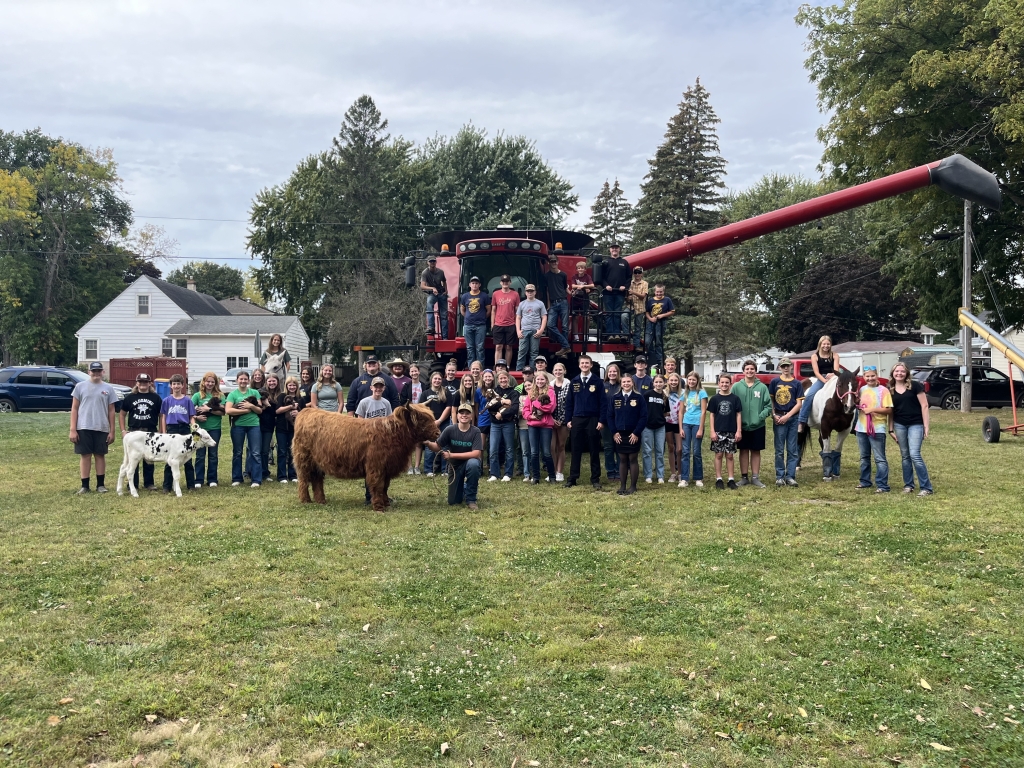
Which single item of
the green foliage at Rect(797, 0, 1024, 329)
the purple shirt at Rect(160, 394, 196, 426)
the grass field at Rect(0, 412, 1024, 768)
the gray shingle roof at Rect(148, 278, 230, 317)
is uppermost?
the green foliage at Rect(797, 0, 1024, 329)

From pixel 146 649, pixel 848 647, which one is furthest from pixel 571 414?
pixel 146 649

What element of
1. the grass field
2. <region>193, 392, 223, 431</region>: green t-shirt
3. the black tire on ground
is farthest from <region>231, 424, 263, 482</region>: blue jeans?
the black tire on ground

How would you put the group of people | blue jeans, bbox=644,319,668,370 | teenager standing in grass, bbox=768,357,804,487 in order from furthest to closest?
blue jeans, bbox=644,319,668,370
the group of people
teenager standing in grass, bbox=768,357,804,487

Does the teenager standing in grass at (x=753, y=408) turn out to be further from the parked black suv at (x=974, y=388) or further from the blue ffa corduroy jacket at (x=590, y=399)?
the parked black suv at (x=974, y=388)

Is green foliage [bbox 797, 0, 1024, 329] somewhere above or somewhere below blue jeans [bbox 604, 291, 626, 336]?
above

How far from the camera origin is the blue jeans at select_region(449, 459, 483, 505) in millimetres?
8820

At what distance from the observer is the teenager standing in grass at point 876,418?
31.2ft

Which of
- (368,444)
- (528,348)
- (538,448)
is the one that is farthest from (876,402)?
(368,444)

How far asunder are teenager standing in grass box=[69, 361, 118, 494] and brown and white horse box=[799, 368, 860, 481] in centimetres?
1028

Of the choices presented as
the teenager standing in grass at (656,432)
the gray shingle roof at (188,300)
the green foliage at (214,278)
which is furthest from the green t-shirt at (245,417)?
the green foliage at (214,278)

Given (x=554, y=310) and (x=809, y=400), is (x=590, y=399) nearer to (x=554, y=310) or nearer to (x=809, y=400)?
(x=554, y=310)

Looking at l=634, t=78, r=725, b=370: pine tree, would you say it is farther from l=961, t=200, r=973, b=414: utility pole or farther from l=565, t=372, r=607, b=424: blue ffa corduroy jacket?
l=565, t=372, r=607, b=424: blue ffa corduroy jacket

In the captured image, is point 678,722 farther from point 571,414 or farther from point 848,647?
point 571,414

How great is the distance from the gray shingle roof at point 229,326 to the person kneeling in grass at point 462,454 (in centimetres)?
3454
